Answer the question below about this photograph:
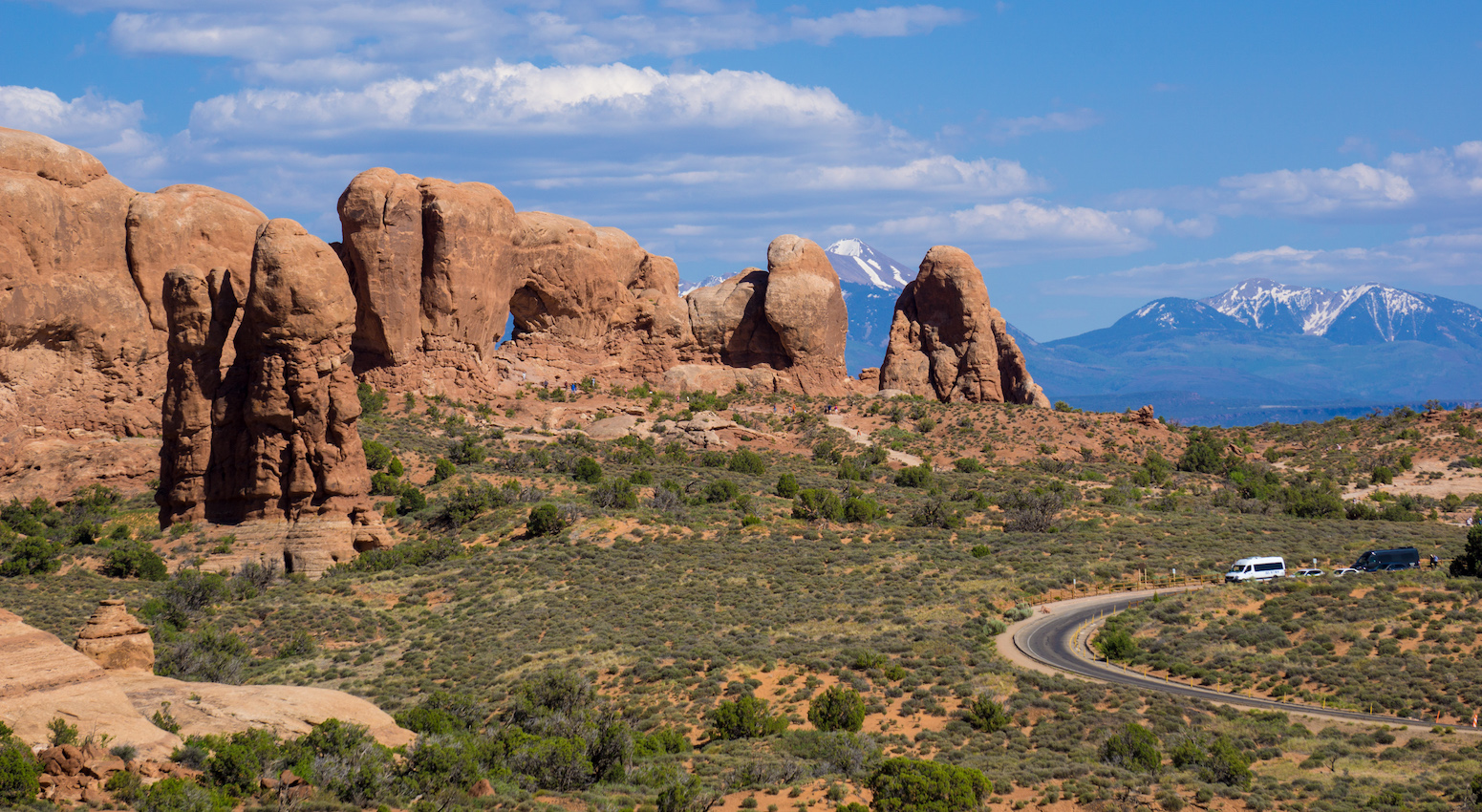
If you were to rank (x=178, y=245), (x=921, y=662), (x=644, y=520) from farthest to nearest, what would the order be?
(x=178, y=245), (x=644, y=520), (x=921, y=662)

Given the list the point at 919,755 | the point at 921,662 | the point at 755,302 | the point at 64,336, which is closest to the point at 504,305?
the point at 755,302

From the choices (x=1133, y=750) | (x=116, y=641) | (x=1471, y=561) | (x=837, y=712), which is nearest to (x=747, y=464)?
(x=1471, y=561)

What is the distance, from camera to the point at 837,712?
28.2 meters

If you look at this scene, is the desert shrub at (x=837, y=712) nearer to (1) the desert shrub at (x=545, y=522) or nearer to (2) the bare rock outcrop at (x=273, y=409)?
(1) the desert shrub at (x=545, y=522)

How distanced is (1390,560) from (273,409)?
1550 inches

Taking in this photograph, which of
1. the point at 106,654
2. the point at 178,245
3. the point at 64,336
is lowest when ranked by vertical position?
the point at 106,654

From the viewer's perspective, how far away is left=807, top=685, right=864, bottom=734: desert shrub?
2805 centimetres

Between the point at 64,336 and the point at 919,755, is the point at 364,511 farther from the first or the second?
the point at 919,755

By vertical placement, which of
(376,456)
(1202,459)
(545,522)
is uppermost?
(376,456)

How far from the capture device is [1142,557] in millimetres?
47094

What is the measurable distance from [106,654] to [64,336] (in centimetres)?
3071

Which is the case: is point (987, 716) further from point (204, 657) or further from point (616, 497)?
point (616, 497)

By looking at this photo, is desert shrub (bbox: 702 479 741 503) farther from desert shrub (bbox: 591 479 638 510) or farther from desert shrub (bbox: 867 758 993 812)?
desert shrub (bbox: 867 758 993 812)

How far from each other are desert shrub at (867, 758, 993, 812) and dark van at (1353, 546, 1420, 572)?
84.9 feet
